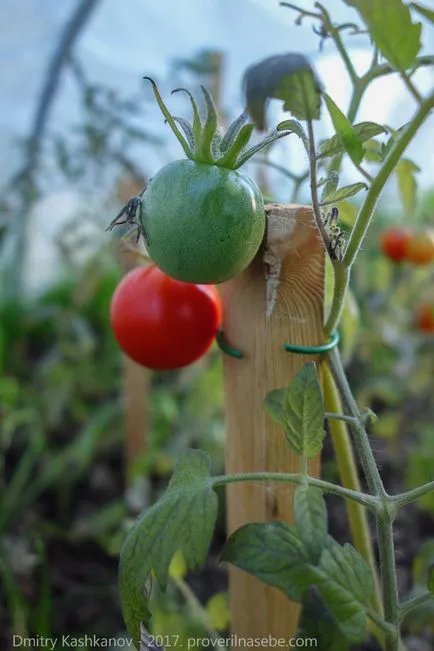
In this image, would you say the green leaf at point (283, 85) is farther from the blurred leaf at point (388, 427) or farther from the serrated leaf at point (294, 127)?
the blurred leaf at point (388, 427)

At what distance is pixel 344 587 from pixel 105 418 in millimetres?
1232

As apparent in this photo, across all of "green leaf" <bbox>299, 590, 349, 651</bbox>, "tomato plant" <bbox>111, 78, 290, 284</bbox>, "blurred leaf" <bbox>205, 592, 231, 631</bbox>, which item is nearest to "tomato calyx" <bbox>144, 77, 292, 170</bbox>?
"tomato plant" <bbox>111, 78, 290, 284</bbox>

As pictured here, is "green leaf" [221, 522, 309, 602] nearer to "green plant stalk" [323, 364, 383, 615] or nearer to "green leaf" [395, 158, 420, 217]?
"green plant stalk" [323, 364, 383, 615]

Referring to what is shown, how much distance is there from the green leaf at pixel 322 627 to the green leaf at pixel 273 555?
7cm

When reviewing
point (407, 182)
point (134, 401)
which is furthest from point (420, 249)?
point (407, 182)

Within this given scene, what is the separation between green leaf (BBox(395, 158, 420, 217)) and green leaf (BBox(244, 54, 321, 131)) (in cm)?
21

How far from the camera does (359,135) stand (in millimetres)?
517

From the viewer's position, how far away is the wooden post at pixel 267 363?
57 cm

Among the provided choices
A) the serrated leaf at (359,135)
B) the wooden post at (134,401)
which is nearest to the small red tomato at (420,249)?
the wooden post at (134,401)

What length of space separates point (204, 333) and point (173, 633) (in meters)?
0.41

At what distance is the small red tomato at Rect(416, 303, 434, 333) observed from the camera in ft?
5.93

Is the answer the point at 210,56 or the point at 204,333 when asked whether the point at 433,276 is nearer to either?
the point at 210,56

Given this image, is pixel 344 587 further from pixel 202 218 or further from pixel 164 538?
pixel 202 218

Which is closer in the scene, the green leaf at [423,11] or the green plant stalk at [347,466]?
the green leaf at [423,11]
